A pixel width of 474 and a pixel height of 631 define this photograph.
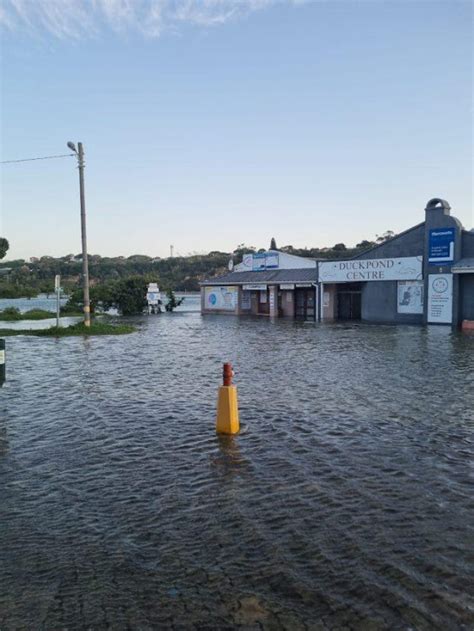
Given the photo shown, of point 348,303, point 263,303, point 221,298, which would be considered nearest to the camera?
point 348,303

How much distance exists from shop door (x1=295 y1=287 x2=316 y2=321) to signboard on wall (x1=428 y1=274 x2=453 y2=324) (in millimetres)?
11704

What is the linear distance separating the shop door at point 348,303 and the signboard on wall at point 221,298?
973 centimetres

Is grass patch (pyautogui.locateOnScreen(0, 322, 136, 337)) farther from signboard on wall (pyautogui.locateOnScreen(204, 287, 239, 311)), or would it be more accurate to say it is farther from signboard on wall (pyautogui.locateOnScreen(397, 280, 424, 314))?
signboard on wall (pyautogui.locateOnScreen(204, 287, 239, 311))

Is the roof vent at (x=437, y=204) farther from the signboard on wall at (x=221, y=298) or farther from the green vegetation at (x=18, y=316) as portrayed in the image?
the green vegetation at (x=18, y=316)

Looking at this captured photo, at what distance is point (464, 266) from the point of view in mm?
29297

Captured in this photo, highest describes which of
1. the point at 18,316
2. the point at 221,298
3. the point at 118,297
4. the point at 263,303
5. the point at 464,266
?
the point at 464,266

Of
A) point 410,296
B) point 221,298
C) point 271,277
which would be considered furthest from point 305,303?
point 410,296

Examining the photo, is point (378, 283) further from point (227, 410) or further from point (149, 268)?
point (149, 268)

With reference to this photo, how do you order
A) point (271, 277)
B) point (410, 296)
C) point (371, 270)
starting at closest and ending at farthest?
point (410, 296)
point (371, 270)
point (271, 277)

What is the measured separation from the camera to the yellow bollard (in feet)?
27.0

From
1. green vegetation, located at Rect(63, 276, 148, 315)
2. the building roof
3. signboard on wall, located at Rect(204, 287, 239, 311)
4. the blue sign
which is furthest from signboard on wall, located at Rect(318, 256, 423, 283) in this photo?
green vegetation, located at Rect(63, 276, 148, 315)

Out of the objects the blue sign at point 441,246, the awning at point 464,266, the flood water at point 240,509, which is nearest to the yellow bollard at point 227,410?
the flood water at point 240,509

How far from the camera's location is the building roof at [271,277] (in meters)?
40.8

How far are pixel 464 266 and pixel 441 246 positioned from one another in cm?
210
